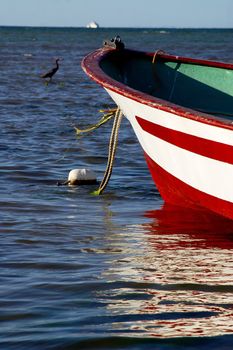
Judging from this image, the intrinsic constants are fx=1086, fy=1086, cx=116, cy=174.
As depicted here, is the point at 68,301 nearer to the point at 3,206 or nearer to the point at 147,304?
the point at 147,304

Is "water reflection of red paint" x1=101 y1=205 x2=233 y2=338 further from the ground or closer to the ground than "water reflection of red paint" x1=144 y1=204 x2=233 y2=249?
further from the ground

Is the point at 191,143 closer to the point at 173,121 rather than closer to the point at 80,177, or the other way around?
the point at 173,121

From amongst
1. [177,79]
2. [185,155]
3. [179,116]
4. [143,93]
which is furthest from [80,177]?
[179,116]

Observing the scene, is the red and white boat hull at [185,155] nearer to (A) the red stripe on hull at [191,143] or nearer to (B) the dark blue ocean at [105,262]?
(A) the red stripe on hull at [191,143]

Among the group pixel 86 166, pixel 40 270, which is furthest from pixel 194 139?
pixel 86 166

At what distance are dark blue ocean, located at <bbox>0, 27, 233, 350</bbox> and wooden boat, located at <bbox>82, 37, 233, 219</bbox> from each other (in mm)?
325

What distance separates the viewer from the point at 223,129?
7.38 metres

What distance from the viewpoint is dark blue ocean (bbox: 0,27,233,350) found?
5.46 m

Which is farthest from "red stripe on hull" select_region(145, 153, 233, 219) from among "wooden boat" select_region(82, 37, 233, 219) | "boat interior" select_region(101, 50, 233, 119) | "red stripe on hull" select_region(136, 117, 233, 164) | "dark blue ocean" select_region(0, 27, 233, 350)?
"boat interior" select_region(101, 50, 233, 119)

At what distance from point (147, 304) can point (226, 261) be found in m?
1.22

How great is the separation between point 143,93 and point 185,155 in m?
0.60

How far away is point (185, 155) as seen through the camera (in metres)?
8.21

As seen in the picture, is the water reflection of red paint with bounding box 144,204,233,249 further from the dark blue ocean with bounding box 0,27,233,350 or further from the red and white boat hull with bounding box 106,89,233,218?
the red and white boat hull with bounding box 106,89,233,218

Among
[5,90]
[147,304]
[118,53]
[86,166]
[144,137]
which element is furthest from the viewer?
[5,90]
